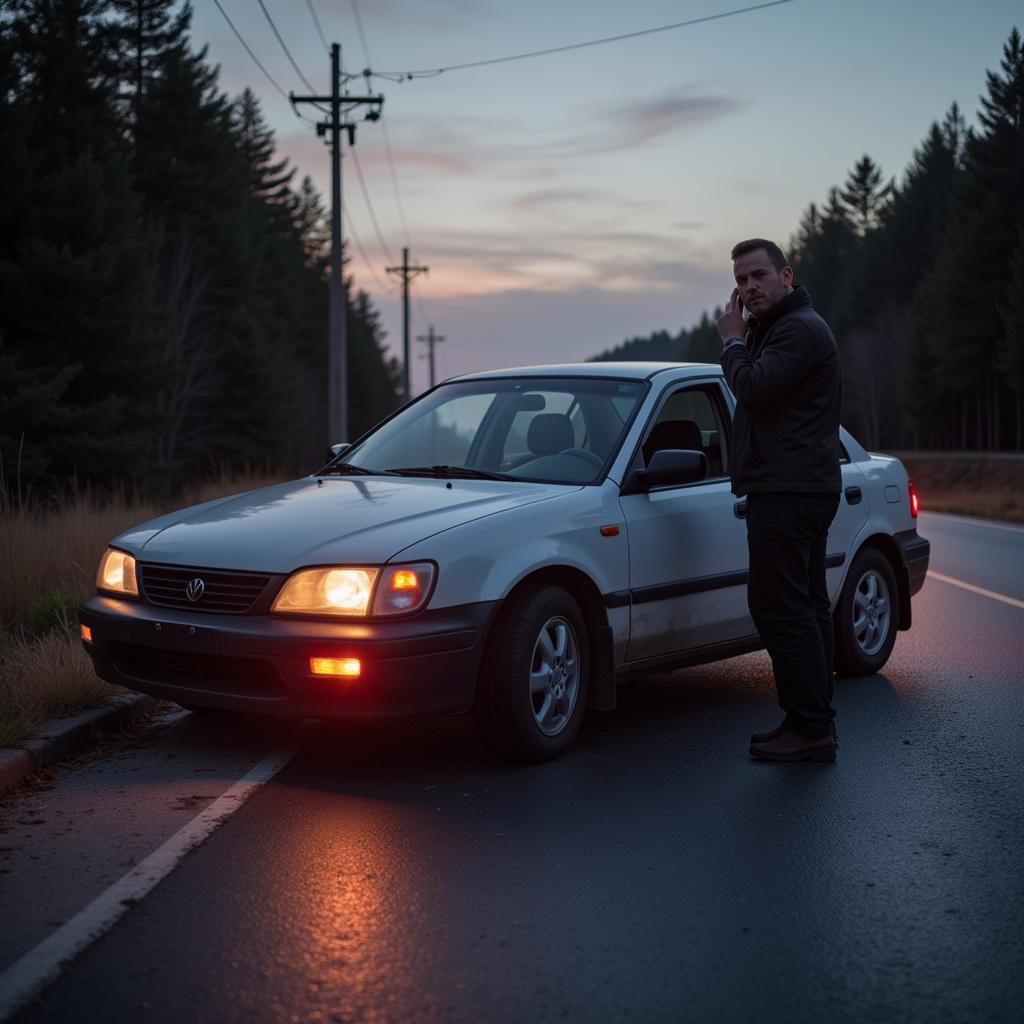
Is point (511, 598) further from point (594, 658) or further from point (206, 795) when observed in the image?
point (206, 795)

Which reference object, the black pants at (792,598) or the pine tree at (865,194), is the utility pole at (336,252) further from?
the pine tree at (865,194)

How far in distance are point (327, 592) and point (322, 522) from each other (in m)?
0.45

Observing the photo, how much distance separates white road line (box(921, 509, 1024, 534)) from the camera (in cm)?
2354

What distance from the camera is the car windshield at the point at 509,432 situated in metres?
6.43

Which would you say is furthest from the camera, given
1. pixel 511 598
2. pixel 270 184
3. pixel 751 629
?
pixel 270 184

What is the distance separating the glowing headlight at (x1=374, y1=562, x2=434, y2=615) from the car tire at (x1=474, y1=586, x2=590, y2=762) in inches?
16.2

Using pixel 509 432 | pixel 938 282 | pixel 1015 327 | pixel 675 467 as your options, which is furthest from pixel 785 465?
pixel 938 282

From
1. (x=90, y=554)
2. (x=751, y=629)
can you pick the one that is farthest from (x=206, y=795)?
(x=90, y=554)

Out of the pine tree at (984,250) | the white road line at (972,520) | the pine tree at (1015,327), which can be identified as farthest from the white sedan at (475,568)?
the pine tree at (984,250)

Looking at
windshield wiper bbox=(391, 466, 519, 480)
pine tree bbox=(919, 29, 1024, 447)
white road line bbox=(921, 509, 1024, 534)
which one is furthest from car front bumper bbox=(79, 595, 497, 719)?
pine tree bbox=(919, 29, 1024, 447)

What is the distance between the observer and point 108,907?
153 inches

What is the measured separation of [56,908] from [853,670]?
5.04m

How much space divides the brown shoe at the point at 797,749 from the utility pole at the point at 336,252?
19.7 m

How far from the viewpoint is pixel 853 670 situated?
306 inches
